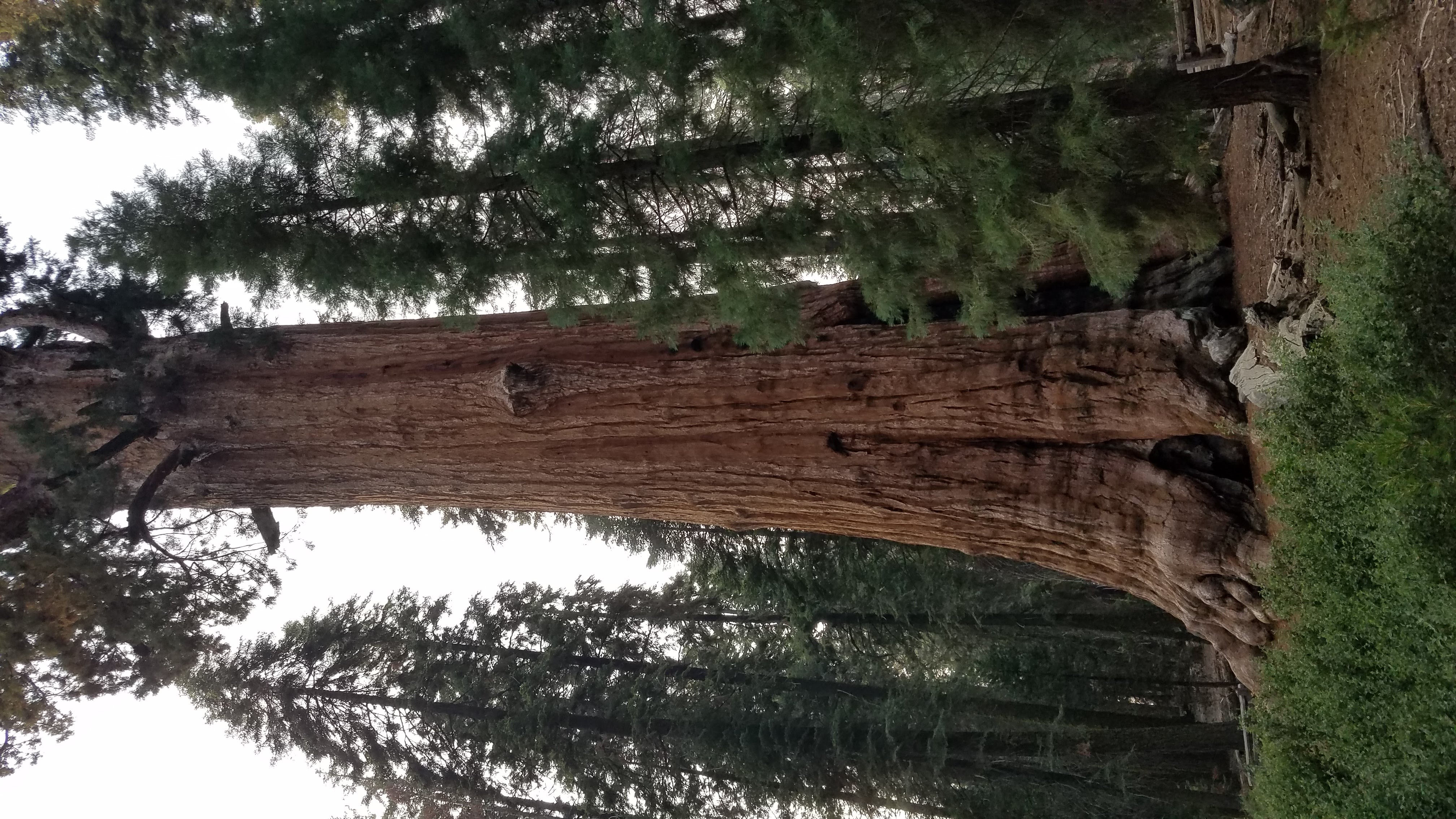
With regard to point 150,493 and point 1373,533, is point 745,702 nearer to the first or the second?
point 150,493

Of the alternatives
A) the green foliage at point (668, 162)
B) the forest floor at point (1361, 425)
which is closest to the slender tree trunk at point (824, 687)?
the forest floor at point (1361, 425)

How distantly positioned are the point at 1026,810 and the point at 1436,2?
42.0 ft

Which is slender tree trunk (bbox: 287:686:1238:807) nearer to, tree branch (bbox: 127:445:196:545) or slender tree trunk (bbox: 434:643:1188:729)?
slender tree trunk (bbox: 434:643:1188:729)

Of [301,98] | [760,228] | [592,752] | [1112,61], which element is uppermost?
[1112,61]

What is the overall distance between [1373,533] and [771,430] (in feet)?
14.8

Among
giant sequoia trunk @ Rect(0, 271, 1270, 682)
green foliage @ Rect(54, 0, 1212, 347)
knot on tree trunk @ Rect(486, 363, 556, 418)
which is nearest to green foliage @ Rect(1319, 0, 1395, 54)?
green foliage @ Rect(54, 0, 1212, 347)

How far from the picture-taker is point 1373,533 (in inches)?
185

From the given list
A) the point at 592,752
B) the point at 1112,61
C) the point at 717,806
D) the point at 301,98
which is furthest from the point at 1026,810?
the point at 301,98

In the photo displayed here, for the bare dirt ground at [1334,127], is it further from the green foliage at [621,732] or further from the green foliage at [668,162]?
the green foliage at [621,732]

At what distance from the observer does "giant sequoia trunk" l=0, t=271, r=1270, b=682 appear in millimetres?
6820

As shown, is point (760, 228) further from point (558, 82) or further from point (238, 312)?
point (238, 312)

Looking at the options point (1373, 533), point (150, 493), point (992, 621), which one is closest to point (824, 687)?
point (992, 621)

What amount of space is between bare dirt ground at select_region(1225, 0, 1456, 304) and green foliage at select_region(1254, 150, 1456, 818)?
15.6 inches

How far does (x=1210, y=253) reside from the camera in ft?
23.1
